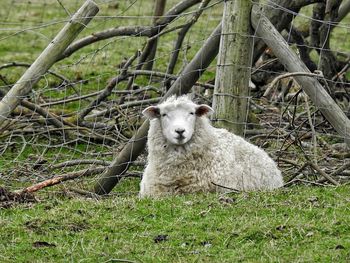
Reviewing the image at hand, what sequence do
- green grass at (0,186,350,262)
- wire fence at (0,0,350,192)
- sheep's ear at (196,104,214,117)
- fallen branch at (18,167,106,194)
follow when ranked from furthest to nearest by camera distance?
wire fence at (0,0,350,192), sheep's ear at (196,104,214,117), fallen branch at (18,167,106,194), green grass at (0,186,350,262)

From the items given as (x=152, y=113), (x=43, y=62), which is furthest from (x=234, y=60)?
(x=43, y=62)

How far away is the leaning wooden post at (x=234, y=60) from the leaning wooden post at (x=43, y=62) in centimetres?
105

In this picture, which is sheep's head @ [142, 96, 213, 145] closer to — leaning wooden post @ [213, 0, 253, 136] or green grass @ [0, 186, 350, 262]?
leaning wooden post @ [213, 0, 253, 136]

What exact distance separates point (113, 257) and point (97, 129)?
13.6 feet

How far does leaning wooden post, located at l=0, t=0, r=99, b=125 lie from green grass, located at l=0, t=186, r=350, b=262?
899 millimetres

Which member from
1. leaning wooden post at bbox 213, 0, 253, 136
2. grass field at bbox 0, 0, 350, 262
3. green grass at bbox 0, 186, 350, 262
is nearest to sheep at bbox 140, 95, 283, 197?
leaning wooden post at bbox 213, 0, 253, 136

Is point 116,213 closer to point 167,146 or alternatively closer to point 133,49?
point 167,146

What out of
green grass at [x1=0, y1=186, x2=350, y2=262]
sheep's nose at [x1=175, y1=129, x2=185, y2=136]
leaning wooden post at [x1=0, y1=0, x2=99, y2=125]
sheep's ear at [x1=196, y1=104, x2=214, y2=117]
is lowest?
green grass at [x1=0, y1=186, x2=350, y2=262]

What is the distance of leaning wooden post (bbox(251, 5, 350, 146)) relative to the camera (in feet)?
21.6

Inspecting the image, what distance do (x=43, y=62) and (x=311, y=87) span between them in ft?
6.48

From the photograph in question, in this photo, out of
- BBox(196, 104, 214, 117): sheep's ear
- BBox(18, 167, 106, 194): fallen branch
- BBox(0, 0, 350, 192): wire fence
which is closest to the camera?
BBox(18, 167, 106, 194): fallen branch

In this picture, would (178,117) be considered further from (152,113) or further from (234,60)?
(234,60)

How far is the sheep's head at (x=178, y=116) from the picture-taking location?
675 cm

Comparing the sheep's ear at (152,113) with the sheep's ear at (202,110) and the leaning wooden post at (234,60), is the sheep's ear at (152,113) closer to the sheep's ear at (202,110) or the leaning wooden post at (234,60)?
the sheep's ear at (202,110)
